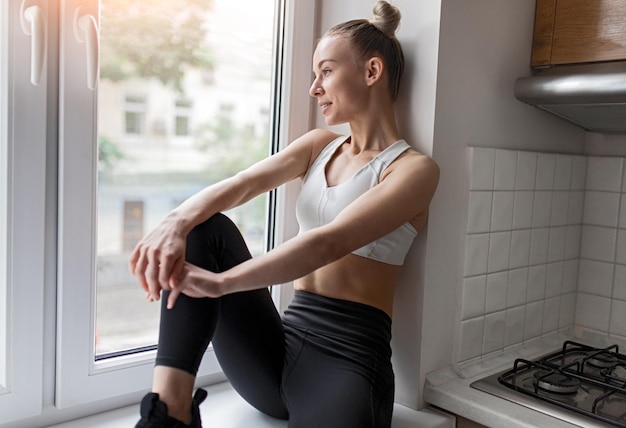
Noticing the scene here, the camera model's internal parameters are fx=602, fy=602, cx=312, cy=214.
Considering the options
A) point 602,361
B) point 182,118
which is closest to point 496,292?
point 602,361

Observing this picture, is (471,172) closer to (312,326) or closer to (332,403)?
(312,326)

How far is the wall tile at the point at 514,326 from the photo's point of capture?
63.6 inches

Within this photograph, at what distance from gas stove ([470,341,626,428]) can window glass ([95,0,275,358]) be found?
0.76 meters

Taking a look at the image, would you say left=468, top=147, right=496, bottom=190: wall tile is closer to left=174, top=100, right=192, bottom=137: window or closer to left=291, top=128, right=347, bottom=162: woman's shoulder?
left=291, top=128, right=347, bottom=162: woman's shoulder

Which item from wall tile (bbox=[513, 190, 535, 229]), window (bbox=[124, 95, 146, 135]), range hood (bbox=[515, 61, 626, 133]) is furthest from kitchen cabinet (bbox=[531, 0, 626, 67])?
window (bbox=[124, 95, 146, 135])

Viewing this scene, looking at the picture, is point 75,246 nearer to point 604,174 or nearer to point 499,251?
point 499,251

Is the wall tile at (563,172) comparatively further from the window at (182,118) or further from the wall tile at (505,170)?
the window at (182,118)

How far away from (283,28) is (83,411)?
3.29ft

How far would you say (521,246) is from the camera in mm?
1628

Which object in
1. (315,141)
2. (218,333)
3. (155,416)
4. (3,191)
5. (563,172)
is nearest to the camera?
(155,416)

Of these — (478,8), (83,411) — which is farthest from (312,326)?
(478,8)

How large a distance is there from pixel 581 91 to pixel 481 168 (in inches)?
11.6

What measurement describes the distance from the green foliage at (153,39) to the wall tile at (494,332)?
95 cm

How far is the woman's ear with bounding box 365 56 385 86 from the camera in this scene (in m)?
1.29
